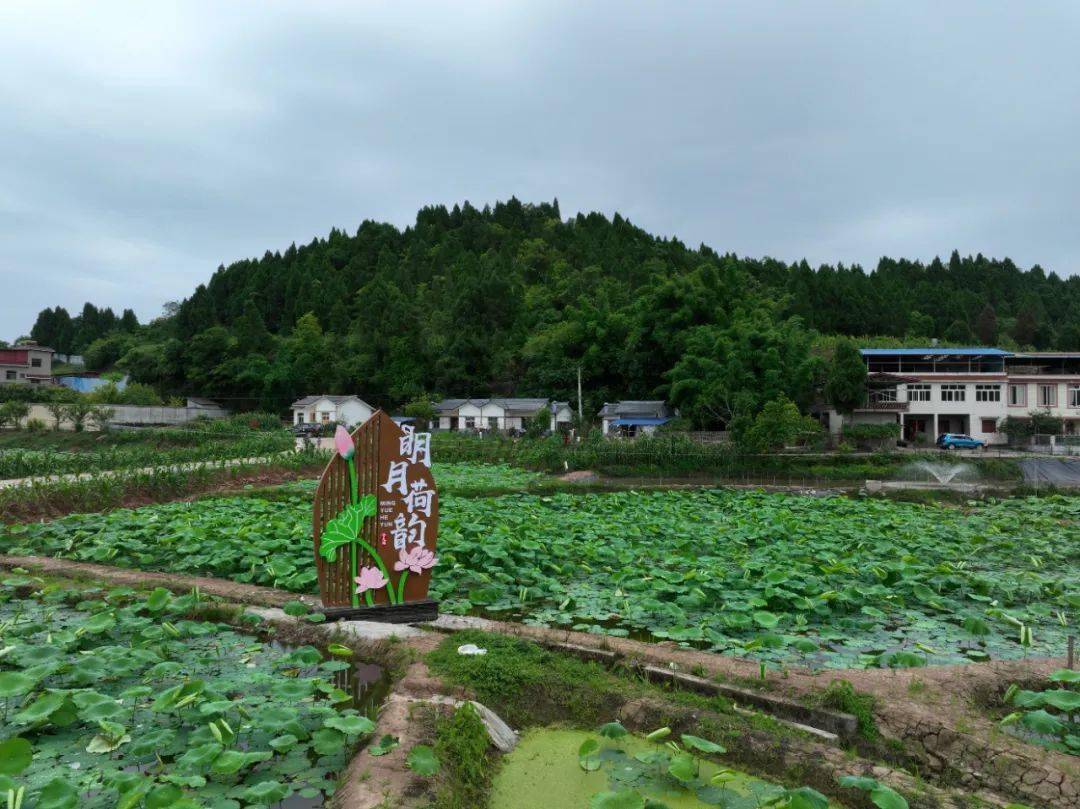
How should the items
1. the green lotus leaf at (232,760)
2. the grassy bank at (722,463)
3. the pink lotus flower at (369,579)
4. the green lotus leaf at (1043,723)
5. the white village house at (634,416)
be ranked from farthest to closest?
1. the white village house at (634,416)
2. the grassy bank at (722,463)
3. the pink lotus flower at (369,579)
4. the green lotus leaf at (1043,723)
5. the green lotus leaf at (232,760)

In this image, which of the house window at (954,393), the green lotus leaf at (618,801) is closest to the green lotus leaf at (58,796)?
Result: the green lotus leaf at (618,801)

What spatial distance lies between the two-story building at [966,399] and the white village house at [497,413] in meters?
15.0

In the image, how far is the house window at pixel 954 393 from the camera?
32.7 meters

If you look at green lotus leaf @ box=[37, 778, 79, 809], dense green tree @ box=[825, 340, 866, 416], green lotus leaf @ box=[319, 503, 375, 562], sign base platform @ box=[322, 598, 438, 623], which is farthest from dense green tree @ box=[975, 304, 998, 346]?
green lotus leaf @ box=[37, 778, 79, 809]

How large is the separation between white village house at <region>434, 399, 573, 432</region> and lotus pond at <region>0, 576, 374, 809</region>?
111ft

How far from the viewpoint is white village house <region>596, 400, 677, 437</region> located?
1369 inches

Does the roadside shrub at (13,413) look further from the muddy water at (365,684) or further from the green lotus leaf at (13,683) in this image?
the green lotus leaf at (13,683)

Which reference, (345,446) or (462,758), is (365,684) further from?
(345,446)

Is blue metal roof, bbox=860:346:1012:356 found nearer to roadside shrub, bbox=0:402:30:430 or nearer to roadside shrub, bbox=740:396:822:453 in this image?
roadside shrub, bbox=740:396:822:453

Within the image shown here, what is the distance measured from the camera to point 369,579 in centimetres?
575

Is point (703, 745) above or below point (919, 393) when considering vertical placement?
below

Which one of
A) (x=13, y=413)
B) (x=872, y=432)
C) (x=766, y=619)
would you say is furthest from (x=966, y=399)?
(x=13, y=413)

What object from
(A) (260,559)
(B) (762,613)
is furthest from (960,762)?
(A) (260,559)

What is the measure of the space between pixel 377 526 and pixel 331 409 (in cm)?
4178
